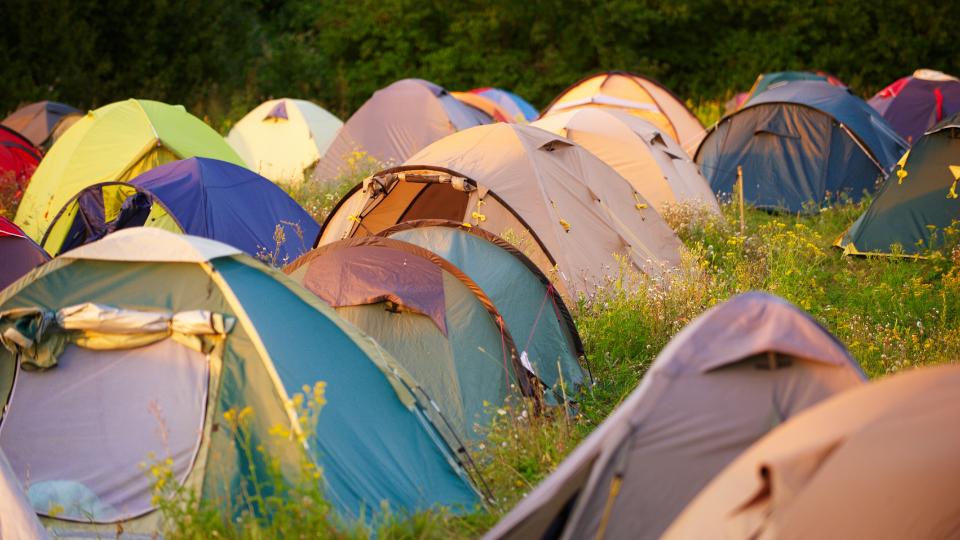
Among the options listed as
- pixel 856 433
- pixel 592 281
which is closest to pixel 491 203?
pixel 592 281

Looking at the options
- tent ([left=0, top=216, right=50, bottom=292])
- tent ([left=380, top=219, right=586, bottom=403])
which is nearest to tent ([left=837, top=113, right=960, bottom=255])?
tent ([left=380, top=219, right=586, bottom=403])

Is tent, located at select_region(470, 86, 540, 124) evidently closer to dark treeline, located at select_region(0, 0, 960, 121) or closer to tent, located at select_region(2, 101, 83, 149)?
dark treeline, located at select_region(0, 0, 960, 121)

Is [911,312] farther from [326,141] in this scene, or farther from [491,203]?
[326,141]

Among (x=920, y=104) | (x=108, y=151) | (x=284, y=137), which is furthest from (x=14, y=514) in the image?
(x=920, y=104)

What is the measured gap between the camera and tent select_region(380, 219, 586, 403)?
6.42 metres

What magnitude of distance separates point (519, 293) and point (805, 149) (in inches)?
308

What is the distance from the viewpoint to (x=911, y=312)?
25.9ft

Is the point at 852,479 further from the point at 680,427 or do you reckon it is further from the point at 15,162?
the point at 15,162

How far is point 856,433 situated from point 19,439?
11.5 ft

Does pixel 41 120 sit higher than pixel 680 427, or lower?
lower

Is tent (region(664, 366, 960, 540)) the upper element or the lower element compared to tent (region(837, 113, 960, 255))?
upper

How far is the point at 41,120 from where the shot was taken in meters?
17.2

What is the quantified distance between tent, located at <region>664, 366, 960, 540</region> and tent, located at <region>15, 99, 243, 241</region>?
864cm

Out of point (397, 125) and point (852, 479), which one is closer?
point (852, 479)
